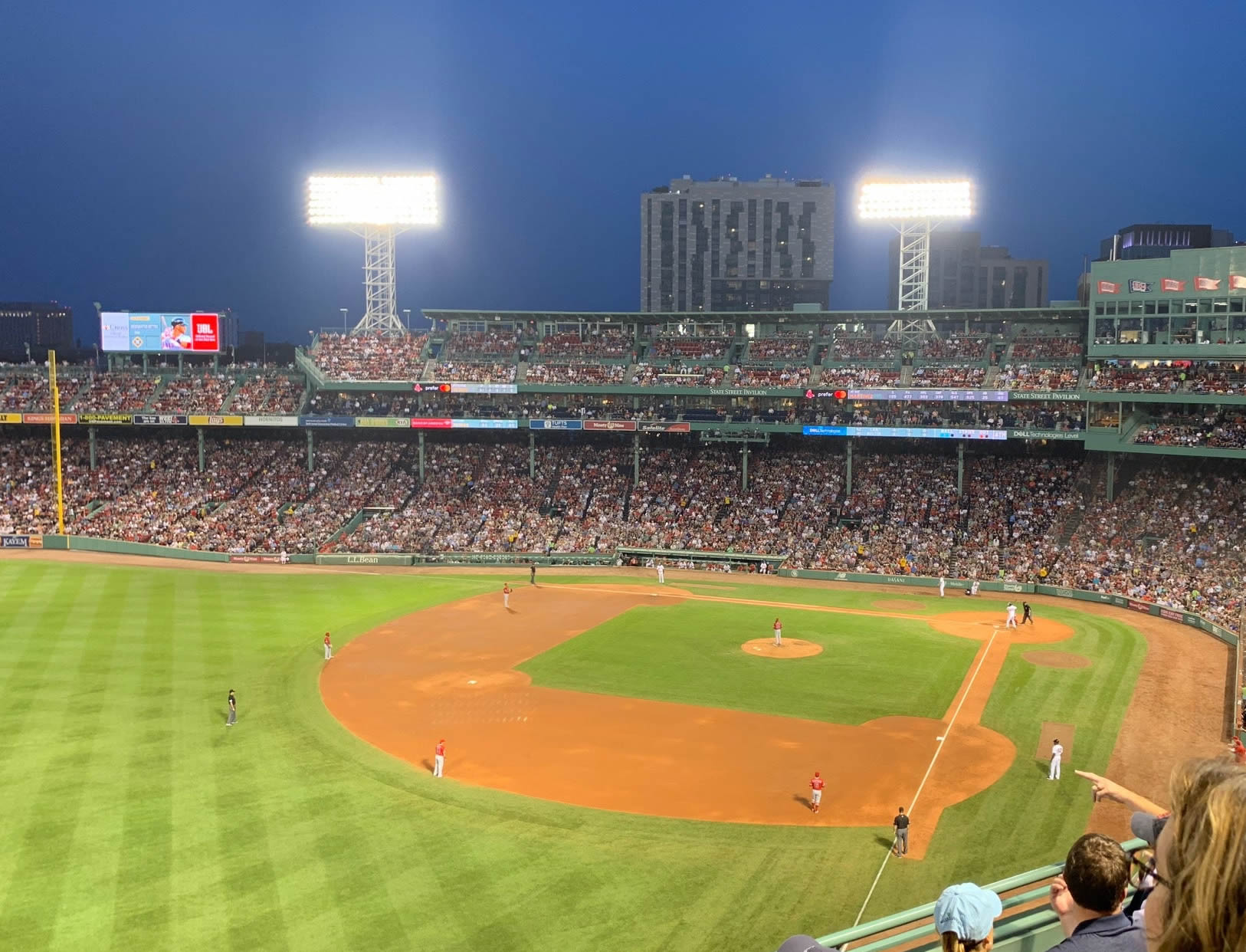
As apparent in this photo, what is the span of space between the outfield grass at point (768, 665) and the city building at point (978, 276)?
132376mm

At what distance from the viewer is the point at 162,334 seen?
6894 centimetres

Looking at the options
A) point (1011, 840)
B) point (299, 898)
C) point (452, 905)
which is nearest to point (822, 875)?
point (1011, 840)

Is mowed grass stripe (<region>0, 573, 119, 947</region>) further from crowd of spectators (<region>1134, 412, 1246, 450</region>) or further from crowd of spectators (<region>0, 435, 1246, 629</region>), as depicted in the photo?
crowd of spectators (<region>1134, 412, 1246, 450</region>)

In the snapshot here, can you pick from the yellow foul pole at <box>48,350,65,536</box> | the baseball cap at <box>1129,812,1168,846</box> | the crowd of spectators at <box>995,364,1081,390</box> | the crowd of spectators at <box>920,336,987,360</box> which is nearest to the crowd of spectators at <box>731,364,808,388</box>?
the crowd of spectators at <box>920,336,987,360</box>

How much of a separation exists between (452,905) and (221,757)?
10796 millimetres

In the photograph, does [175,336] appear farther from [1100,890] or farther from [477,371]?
[1100,890]

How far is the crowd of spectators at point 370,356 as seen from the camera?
65625mm

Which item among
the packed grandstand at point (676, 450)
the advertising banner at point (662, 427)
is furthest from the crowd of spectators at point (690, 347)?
the advertising banner at point (662, 427)

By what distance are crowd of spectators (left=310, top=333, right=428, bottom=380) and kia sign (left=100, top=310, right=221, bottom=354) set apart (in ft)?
25.4

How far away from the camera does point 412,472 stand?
215 ft

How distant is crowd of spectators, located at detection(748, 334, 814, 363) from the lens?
208 feet

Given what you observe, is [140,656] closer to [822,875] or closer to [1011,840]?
[822,875]

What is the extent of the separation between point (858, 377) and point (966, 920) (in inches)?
2262

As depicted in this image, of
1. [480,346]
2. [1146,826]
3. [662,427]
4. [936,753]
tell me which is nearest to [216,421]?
[480,346]
